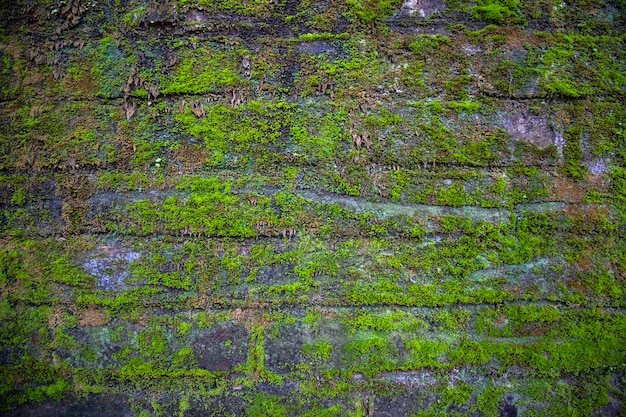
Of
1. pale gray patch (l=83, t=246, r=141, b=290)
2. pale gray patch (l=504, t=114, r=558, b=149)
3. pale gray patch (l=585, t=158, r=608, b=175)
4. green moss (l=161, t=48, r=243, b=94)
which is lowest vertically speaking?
pale gray patch (l=83, t=246, r=141, b=290)

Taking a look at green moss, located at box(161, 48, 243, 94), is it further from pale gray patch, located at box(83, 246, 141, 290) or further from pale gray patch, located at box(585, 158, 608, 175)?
pale gray patch, located at box(585, 158, 608, 175)

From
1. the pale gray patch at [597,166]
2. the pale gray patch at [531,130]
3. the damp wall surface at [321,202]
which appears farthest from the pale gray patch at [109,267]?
the pale gray patch at [597,166]

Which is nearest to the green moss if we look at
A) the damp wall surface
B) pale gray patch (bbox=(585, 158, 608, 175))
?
the damp wall surface

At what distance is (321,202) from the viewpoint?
2424 millimetres

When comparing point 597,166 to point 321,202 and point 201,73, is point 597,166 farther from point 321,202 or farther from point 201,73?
point 201,73

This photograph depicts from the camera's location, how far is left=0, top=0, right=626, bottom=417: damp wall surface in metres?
2.38

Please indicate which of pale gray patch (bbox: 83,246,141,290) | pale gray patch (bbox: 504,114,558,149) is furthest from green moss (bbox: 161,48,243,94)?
pale gray patch (bbox: 504,114,558,149)

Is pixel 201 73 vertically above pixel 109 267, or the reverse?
pixel 201 73

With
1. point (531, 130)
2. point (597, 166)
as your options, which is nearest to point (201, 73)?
point (531, 130)

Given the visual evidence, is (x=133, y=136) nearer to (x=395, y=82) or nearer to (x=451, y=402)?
(x=395, y=82)

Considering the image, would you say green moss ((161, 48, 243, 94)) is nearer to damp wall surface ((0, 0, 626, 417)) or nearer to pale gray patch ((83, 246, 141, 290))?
damp wall surface ((0, 0, 626, 417))

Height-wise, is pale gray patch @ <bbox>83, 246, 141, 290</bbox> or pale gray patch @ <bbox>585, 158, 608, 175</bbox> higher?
pale gray patch @ <bbox>585, 158, 608, 175</bbox>

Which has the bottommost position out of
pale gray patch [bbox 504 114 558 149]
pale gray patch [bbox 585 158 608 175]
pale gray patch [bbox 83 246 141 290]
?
pale gray patch [bbox 83 246 141 290]

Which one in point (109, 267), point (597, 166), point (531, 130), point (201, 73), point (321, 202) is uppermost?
point (201, 73)
